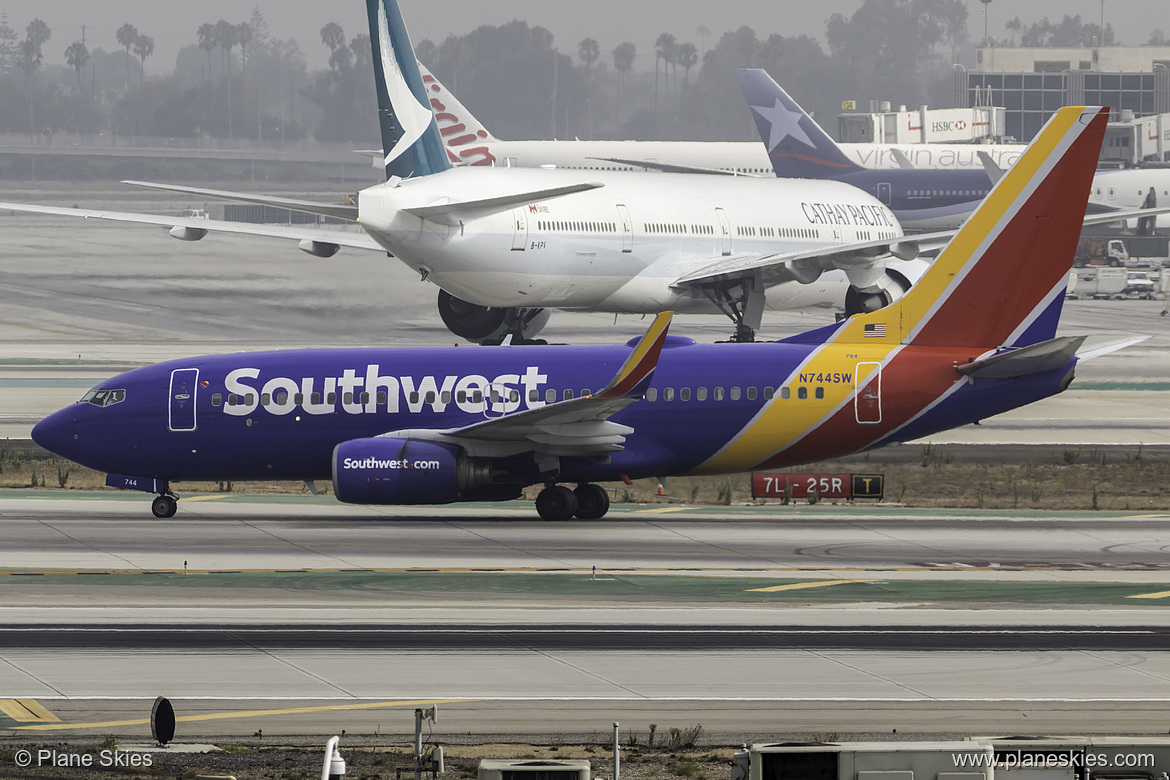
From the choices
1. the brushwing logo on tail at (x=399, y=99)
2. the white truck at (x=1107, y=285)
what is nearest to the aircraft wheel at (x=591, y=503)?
the brushwing logo on tail at (x=399, y=99)

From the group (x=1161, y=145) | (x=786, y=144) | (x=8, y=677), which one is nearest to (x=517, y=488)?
(x=8, y=677)

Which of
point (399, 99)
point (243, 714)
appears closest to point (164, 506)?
point (243, 714)

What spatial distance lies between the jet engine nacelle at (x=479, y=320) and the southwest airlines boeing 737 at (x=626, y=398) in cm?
2121

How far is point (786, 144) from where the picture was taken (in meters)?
107

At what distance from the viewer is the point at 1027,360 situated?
103 ft

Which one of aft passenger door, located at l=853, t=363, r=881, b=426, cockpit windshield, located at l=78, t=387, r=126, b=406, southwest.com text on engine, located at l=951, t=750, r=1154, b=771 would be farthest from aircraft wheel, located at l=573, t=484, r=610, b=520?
southwest.com text on engine, located at l=951, t=750, r=1154, b=771

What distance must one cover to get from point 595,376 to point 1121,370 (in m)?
34.2

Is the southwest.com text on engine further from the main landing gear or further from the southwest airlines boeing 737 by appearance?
the main landing gear

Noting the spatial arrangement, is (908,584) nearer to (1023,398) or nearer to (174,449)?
(1023,398)

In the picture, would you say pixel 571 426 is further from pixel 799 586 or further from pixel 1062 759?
pixel 1062 759

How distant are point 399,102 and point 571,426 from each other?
19891mm

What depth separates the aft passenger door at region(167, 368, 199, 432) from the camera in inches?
1300

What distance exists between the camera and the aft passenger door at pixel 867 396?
1262 inches

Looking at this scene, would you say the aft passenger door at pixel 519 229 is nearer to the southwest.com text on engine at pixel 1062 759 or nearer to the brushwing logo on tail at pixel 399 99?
the brushwing logo on tail at pixel 399 99
